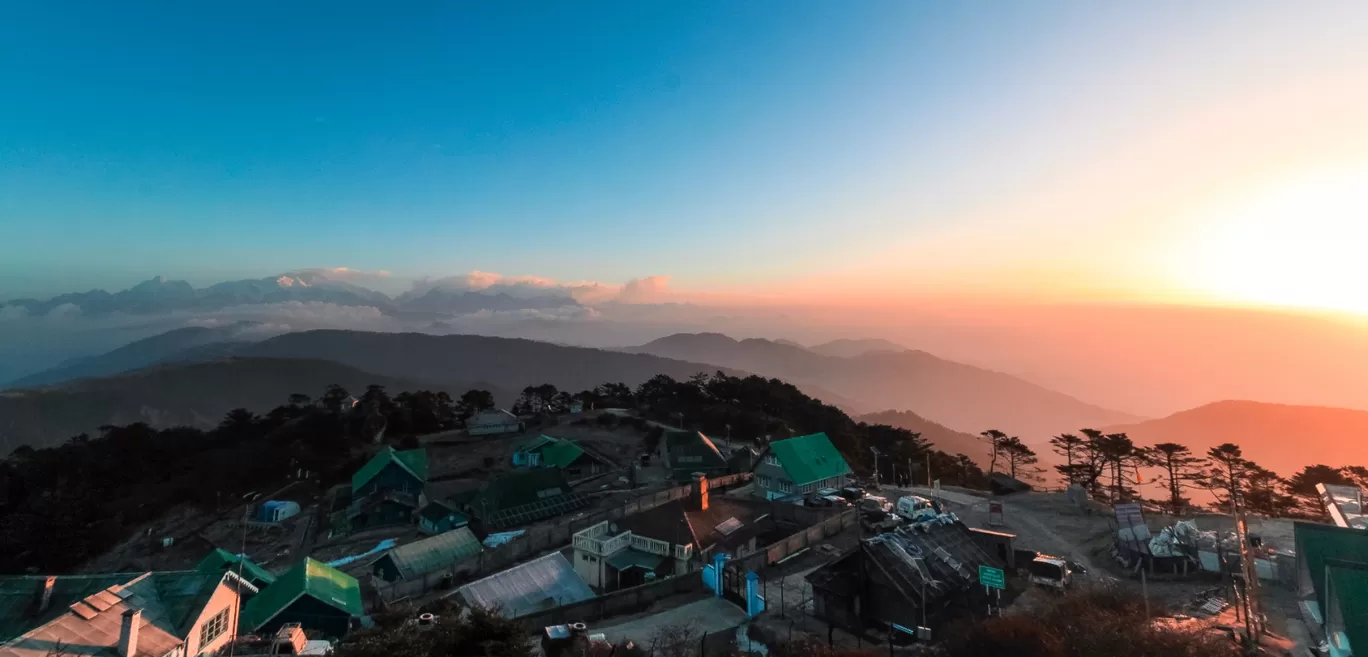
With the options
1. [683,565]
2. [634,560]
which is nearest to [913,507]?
[683,565]

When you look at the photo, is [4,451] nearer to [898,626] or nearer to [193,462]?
[193,462]

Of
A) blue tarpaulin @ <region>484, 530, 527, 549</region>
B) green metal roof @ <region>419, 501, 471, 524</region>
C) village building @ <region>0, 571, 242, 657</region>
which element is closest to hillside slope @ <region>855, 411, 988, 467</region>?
green metal roof @ <region>419, 501, 471, 524</region>

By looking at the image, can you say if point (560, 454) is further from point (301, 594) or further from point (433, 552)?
point (301, 594)

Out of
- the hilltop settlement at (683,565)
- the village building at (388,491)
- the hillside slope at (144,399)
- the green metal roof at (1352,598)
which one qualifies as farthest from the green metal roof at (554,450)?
the hillside slope at (144,399)

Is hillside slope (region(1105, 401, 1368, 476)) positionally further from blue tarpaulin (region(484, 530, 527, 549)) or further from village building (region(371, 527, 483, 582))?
Result: village building (region(371, 527, 483, 582))

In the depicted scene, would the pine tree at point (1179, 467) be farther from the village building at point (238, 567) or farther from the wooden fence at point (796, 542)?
the village building at point (238, 567)
